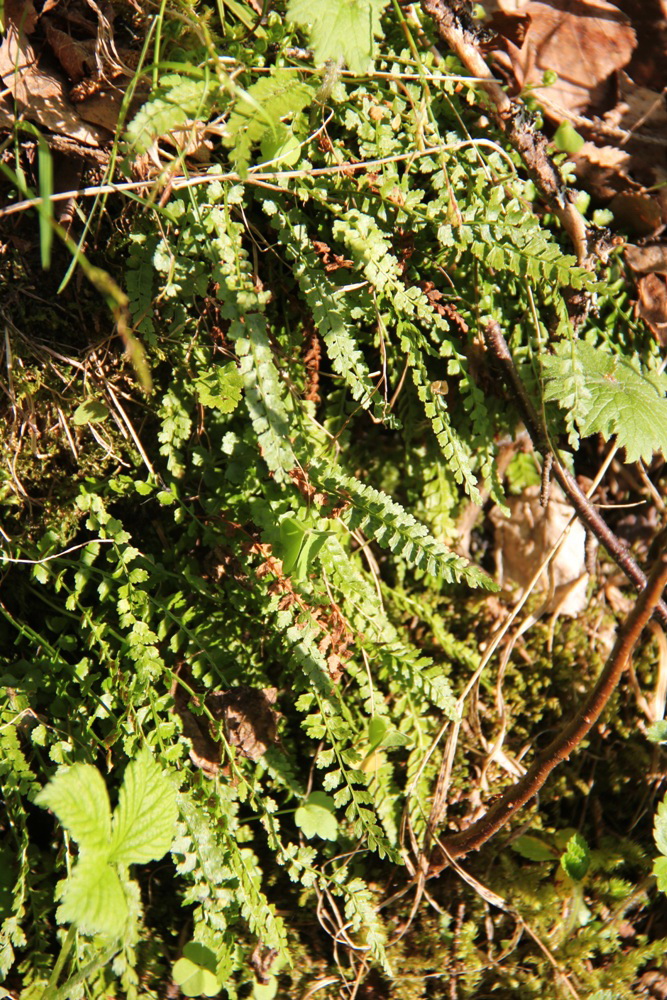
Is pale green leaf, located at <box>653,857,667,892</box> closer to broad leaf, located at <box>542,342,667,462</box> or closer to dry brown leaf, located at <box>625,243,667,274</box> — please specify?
broad leaf, located at <box>542,342,667,462</box>

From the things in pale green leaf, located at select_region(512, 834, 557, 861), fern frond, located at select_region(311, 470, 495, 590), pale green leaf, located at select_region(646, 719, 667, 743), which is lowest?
pale green leaf, located at select_region(512, 834, 557, 861)

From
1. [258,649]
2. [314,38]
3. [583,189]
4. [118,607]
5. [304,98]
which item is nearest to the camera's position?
[314,38]

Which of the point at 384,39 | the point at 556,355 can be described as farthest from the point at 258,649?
the point at 384,39

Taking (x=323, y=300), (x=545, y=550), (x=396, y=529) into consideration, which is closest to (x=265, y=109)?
A: (x=323, y=300)

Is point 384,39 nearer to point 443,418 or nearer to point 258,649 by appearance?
point 443,418

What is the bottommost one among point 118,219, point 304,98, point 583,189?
point 583,189

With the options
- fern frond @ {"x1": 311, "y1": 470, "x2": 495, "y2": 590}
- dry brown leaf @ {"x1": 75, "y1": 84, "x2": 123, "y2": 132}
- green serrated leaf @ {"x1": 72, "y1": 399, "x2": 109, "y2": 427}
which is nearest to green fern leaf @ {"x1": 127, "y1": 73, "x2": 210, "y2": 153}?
dry brown leaf @ {"x1": 75, "y1": 84, "x2": 123, "y2": 132}

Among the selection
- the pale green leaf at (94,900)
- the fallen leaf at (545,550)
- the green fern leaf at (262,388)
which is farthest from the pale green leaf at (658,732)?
the pale green leaf at (94,900)
